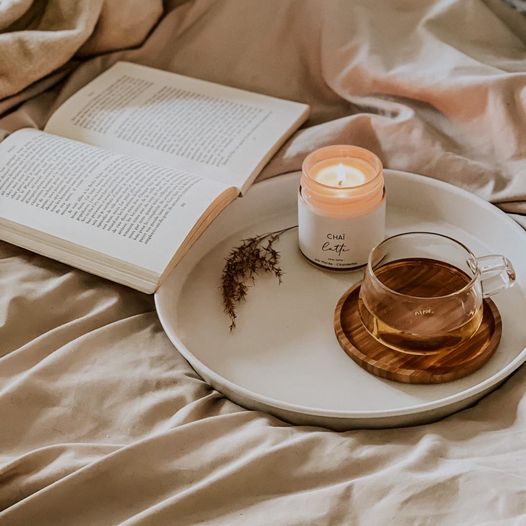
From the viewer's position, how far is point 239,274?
870mm

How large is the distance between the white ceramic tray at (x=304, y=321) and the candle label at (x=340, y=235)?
2cm

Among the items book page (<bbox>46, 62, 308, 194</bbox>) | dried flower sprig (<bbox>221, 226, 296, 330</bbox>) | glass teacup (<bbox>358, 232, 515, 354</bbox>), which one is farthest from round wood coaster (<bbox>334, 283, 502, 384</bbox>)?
book page (<bbox>46, 62, 308, 194</bbox>)

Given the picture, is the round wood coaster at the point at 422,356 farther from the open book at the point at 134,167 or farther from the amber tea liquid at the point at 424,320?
the open book at the point at 134,167

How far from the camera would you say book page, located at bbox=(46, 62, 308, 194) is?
3.17 feet

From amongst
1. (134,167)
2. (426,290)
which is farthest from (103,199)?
(426,290)

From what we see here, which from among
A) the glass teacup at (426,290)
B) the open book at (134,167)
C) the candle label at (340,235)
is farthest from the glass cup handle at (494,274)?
the open book at (134,167)

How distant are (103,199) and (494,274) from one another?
418 millimetres

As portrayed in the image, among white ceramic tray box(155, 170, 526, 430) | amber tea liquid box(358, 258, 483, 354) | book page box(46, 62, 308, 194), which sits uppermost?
book page box(46, 62, 308, 194)

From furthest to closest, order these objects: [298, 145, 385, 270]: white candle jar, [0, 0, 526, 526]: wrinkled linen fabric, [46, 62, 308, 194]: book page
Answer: [46, 62, 308, 194]: book page → [298, 145, 385, 270]: white candle jar → [0, 0, 526, 526]: wrinkled linen fabric

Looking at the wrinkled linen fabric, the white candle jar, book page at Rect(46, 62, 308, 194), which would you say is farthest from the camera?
book page at Rect(46, 62, 308, 194)

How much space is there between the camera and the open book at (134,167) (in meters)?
0.85

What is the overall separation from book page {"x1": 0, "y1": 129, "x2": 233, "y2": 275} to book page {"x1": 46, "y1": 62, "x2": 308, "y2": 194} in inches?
2.0

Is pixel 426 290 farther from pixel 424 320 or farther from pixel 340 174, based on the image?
pixel 340 174

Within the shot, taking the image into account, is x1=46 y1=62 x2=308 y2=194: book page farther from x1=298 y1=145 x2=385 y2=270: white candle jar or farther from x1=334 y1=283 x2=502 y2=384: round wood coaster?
x1=334 y1=283 x2=502 y2=384: round wood coaster
